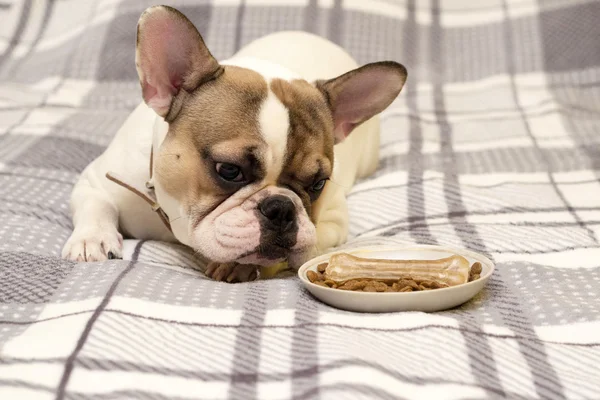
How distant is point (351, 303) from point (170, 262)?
0.51m

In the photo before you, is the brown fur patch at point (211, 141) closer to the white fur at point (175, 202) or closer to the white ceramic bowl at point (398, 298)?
the white fur at point (175, 202)

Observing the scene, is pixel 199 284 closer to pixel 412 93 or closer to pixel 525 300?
pixel 525 300

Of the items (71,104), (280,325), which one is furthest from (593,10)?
(280,325)

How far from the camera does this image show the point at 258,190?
1548 millimetres

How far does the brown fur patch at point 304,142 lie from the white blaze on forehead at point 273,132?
1cm

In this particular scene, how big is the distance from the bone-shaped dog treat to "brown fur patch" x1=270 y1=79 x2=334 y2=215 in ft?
0.75

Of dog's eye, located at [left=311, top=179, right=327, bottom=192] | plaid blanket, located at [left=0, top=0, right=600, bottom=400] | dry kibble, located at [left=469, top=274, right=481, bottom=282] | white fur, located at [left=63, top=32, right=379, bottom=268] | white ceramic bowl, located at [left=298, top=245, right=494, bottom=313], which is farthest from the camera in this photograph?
dog's eye, located at [left=311, top=179, right=327, bottom=192]

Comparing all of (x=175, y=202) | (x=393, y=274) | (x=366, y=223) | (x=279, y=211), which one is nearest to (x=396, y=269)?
(x=393, y=274)

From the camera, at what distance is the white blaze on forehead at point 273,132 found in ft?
4.97

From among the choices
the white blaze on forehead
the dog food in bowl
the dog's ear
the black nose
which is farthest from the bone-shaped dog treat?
the dog's ear

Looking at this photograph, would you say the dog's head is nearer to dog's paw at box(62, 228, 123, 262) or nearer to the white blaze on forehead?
the white blaze on forehead

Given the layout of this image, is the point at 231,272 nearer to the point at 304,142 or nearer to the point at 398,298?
the point at 304,142

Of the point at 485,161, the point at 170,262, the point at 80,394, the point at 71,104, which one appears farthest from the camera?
the point at 71,104

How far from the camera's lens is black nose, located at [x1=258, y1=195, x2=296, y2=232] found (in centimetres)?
149
